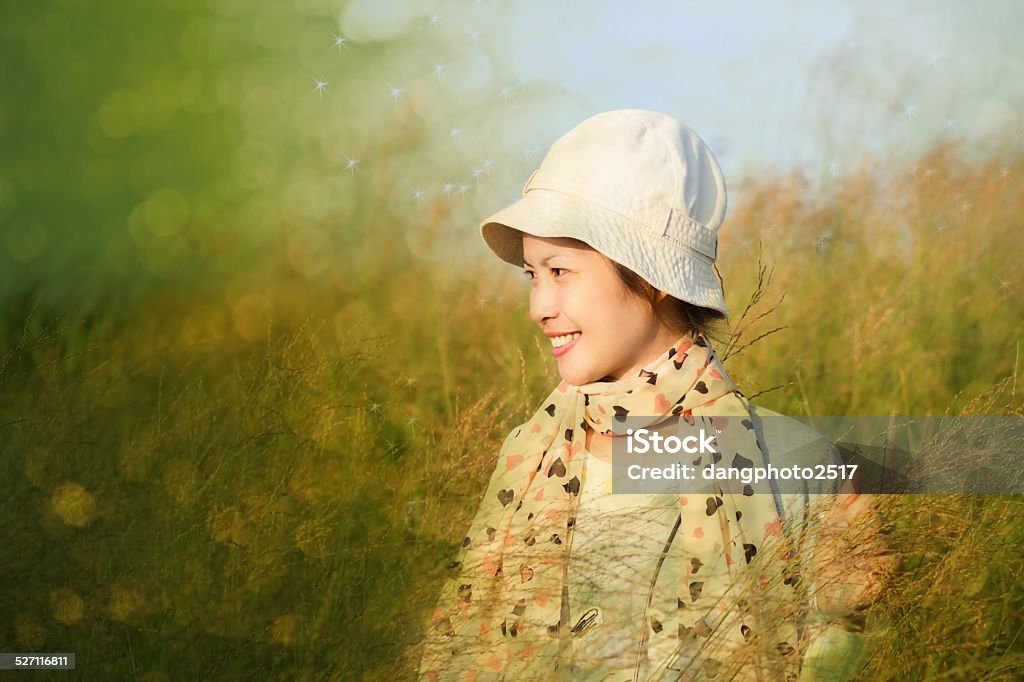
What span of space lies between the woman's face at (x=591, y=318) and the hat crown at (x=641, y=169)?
99 mm

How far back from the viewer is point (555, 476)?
191cm

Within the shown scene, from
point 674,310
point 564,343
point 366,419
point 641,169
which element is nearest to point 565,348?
point 564,343

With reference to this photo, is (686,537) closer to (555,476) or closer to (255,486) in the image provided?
(555,476)

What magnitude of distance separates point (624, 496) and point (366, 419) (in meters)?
0.83

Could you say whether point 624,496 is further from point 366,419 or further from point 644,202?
point 366,419

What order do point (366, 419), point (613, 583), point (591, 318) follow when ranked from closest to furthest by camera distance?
1. point (613, 583)
2. point (591, 318)
3. point (366, 419)

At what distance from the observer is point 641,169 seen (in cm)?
183

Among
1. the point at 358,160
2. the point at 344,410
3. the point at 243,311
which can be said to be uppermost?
the point at 358,160

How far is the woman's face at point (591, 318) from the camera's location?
72.6 inches

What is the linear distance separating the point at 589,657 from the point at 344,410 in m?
0.99

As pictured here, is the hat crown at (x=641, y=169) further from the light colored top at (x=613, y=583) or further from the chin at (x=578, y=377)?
the light colored top at (x=613, y=583)

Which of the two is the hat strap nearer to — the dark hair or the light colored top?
the dark hair

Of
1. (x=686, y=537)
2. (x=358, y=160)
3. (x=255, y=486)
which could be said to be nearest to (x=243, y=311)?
(x=358, y=160)

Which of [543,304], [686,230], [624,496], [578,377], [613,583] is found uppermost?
[686,230]
